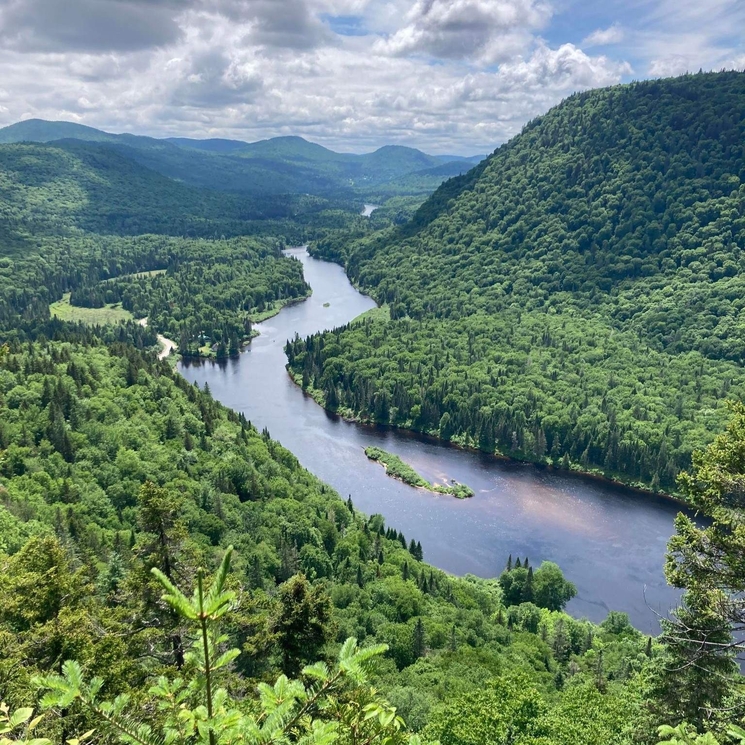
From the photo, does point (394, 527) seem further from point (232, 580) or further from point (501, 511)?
point (232, 580)

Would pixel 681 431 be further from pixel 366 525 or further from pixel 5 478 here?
pixel 5 478

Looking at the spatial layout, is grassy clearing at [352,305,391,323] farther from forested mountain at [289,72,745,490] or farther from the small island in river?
the small island in river

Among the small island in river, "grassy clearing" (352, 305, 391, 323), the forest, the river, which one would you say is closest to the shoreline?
the river

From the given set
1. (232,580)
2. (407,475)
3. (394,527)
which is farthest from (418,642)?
(407,475)

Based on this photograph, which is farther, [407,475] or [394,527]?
[407,475]

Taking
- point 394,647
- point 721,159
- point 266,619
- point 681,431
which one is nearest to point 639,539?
point 681,431

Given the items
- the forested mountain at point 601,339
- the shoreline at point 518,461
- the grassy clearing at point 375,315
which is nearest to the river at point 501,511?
the shoreline at point 518,461
